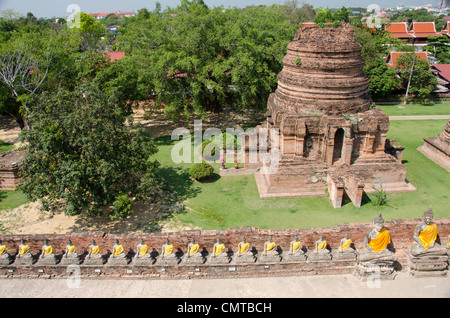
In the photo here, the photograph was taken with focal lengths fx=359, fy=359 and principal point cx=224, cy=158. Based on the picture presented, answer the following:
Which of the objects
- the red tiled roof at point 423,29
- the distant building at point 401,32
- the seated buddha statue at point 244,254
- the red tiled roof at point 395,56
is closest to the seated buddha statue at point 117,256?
the seated buddha statue at point 244,254

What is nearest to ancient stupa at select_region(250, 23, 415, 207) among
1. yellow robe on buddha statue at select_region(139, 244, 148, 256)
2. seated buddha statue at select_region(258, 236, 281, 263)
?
seated buddha statue at select_region(258, 236, 281, 263)

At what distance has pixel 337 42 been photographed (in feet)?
57.9

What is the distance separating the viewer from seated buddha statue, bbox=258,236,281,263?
1206cm

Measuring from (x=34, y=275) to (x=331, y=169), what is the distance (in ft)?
44.7

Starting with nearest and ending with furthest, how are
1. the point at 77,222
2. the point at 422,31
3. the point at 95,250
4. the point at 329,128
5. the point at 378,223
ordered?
1. the point at 378,223
2. the point at 95,250
3. the point at 77,222
4. the point at 329,128
5. the point at 422,31

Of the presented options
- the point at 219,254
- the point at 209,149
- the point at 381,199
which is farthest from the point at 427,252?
the point at 209,149

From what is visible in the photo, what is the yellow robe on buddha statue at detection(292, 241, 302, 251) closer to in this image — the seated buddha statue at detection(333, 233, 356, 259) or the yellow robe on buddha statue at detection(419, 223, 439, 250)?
the seated buddha statue at detection(333, 233, 356, 259)

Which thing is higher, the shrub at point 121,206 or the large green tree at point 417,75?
the large green tree at point 417,75

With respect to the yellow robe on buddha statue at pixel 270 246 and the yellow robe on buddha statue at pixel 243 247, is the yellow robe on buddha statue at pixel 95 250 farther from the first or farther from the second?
the yellow robe on buddha statue at pixel 270 246

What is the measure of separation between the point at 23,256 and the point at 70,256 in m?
1.67

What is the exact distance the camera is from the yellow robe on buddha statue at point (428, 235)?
12016 mm

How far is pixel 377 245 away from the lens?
11.9m

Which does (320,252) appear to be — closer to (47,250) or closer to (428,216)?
(428,216)
